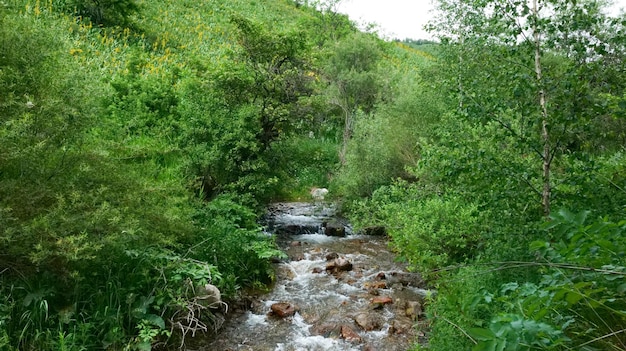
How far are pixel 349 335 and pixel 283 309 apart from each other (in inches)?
46.7

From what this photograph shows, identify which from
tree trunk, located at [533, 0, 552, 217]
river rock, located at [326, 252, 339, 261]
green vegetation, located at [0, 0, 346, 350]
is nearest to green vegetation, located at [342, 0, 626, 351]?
tree trunk, located at [533, 0, 552, 217]

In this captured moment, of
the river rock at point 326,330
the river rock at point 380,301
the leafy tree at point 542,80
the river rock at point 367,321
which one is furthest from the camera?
the river rock at point 380,301

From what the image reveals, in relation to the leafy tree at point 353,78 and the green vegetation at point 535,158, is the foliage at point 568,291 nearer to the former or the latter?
the green vegetation at point 535,158

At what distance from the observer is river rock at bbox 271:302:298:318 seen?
636 cm

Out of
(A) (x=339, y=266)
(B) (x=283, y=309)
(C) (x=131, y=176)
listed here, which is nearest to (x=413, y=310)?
(B) (x=283, y=309)

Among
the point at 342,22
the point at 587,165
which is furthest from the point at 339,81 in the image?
the point at 587,165

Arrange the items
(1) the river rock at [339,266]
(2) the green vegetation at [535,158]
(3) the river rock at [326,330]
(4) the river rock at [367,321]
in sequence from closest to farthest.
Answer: (2) the green vegetation at [535,158], (3) the river rock at [326,330], (4) the river rock at [367,321], (1) the river rock at [339,266]

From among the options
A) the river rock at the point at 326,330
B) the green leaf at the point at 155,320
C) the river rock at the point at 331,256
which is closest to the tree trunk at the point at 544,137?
the river rock at the point at 326,330

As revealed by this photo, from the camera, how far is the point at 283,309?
6438 millimetres

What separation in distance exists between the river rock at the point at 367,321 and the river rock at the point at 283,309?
1017 mm

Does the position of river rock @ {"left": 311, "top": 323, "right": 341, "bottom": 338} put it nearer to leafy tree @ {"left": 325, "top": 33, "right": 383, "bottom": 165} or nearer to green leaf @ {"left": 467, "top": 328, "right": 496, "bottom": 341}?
green leaf @ {"left": 467, "top": 328, "right": 496, "bottom": 341}

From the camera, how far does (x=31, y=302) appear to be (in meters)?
4.32

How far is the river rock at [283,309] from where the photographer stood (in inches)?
251

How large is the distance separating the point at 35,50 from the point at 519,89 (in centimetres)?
503
